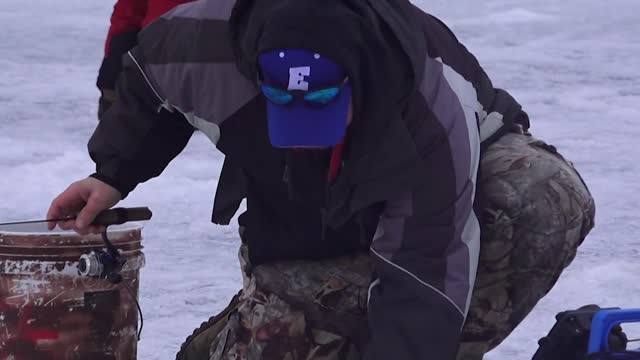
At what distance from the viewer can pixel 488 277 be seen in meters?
2.40

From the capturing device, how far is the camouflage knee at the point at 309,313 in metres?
2.43

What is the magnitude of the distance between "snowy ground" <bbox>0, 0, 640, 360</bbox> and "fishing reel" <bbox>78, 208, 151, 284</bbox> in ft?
2.81

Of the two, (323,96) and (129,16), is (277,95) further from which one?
(129,16)

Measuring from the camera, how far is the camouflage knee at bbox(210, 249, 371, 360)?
2.43 m

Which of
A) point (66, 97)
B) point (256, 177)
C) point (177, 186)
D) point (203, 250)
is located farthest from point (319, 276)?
point (66, 97)

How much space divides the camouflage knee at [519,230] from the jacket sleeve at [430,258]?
0.79 feet

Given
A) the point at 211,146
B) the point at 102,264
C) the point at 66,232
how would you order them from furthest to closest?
the point at 211,146 < the point at 66,232 < the point at 102,264

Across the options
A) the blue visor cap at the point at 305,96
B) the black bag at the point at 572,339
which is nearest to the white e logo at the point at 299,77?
the blue visor cap at the point at 305,96

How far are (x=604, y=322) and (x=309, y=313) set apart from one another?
1.89 ft

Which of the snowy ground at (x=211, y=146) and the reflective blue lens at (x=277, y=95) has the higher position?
the reflective blue lens at (x=277, y=95)

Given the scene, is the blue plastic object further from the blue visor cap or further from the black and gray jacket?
the blue visor cap

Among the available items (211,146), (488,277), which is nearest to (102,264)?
(488,277)

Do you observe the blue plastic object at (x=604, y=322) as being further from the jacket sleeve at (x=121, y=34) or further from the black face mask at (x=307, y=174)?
the jacket sleeve at (x=121, y=34)

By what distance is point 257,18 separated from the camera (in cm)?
202
